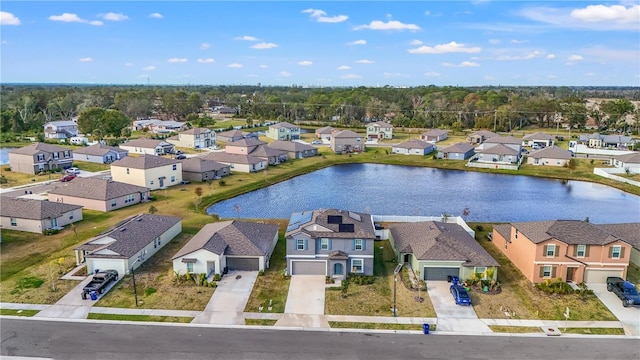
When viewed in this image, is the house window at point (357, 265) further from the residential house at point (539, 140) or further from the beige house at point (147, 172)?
the residential house at point (539, 140)

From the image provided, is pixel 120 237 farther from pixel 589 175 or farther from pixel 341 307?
pixel 589 175

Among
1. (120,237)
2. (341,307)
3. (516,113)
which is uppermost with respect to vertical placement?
(516,113)

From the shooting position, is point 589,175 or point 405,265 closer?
point 405,265

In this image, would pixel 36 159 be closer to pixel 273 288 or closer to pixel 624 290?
pixel 273 288

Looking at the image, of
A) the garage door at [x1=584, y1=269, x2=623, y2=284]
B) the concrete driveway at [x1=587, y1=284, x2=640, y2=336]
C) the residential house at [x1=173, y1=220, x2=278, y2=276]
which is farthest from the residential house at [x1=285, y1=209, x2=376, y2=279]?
the concrete driveway at [x1=587, y1=284, x2=640, y2=336]

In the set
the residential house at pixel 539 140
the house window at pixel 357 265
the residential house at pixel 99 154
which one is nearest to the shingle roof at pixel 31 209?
the house window at pixel 357 265

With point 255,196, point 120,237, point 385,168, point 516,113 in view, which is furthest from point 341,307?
point 516,113

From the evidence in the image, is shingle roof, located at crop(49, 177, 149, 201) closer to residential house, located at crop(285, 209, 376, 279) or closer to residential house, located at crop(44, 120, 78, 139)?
residential house, located at crop(285, 209, 376, 279)

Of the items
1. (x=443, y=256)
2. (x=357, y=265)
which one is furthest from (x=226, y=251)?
(x=443, y=256)

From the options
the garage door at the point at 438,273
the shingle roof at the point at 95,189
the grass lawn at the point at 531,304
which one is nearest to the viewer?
the grass lawn at the point at 531,304
